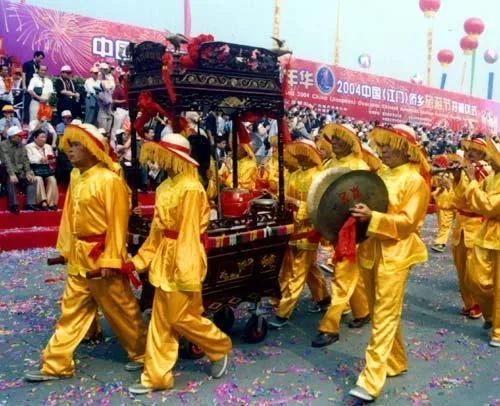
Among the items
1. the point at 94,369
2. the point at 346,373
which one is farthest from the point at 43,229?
the point at 346,373

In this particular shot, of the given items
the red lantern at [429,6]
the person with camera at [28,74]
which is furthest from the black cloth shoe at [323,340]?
the red lantern at [429,6]

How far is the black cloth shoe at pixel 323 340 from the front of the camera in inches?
214

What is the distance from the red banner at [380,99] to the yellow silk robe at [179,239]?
10.2 meters

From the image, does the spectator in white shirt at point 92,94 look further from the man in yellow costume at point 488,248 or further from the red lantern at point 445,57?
the red lantern at point 445,57

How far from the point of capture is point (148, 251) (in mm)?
4520

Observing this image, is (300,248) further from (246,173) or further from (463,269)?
(246,173)

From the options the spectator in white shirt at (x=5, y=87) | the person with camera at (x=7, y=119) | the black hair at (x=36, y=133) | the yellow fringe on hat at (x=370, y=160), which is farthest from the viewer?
the spectator in white shirt at (x=5, y=87)

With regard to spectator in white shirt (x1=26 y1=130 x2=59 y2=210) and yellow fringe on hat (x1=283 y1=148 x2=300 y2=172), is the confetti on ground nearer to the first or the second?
yellow fringe on hat (x1=283 y1=148 x2=300 y2=172)

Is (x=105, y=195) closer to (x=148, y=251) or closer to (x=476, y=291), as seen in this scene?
(x=148, y=251)

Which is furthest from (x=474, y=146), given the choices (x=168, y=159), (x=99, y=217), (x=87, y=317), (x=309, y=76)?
(x=309, y=76)

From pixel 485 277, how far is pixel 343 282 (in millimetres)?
1341

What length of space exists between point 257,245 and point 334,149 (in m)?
1.33

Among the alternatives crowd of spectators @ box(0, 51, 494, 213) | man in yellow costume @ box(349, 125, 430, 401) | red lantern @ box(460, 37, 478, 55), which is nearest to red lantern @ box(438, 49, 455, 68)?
red lantern @ box(460, 37, 478, 55)

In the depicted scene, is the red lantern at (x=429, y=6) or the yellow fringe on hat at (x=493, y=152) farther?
the red lantern at (x=429, y=6)
